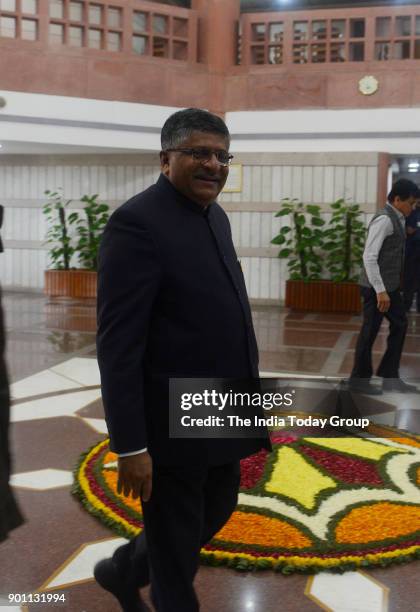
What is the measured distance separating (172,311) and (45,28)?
9238mm

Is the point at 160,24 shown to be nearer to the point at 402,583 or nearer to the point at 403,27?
the point at 403,27

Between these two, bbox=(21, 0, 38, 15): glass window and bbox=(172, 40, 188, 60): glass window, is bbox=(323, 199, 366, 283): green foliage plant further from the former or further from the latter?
bbox=(21, 0, 38, 15): glass window

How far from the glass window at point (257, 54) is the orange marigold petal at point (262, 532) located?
911 cm

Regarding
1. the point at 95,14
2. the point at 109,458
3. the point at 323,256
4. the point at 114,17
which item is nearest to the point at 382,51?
the point at 323,256

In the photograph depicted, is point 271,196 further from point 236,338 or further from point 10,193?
point 236,338

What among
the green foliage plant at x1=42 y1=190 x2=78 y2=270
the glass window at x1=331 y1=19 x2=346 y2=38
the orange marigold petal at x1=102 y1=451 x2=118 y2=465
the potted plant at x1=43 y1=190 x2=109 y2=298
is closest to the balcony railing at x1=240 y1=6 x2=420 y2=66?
the glass window at x1=331 y1=19 x2=346 y2=38

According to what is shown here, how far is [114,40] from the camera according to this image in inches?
432

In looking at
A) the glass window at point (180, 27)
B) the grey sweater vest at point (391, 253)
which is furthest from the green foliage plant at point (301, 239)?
the grey sweater vest at point (391, 253)

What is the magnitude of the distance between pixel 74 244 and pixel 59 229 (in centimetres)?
45

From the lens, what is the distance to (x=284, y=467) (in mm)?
3582

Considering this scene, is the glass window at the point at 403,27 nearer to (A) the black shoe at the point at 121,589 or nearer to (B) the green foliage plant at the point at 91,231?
(B) the green foliage plant at the point at 91,231

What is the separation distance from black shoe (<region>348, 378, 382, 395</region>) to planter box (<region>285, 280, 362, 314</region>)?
4.92 meters

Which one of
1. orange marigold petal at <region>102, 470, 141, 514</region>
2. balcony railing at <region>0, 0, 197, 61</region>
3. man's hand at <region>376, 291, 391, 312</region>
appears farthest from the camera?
balcony railing at <region>0, 0, 197, 61</region>

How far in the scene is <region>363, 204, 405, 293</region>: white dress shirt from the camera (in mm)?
4969
